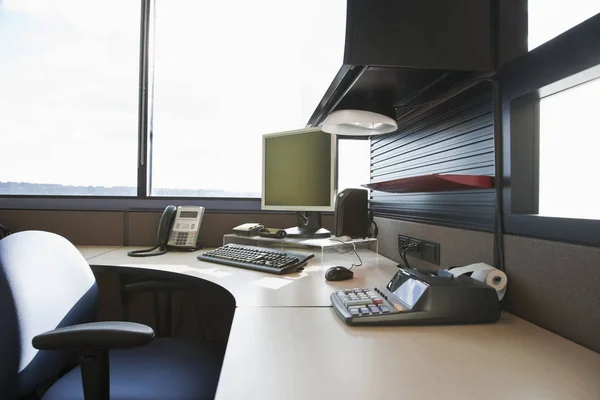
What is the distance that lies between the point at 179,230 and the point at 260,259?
672 mm

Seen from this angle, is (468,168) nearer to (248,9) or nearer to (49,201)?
(248,9)

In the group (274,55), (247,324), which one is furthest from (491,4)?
(274,55)

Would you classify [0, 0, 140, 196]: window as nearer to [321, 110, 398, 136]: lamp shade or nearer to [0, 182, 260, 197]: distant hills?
[0, 182, 260, 197]: distant hills

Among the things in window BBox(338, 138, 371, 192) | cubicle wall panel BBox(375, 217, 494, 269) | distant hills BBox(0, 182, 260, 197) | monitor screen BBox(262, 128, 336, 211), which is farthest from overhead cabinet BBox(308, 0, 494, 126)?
distant hills BBox(0, 182, 260, 197)

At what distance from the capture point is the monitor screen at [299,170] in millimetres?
1539

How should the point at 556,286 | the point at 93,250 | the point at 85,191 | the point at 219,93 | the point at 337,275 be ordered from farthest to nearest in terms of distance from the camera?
1. the point at 219,93
2. the point at 85,191
3. the point at 93,250
4. the point at 337,275
5. the point at 556,286

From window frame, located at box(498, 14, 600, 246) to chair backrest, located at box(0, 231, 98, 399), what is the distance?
114cm

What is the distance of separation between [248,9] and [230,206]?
138 centimetres

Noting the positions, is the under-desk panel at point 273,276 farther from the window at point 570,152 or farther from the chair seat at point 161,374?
the window at point 570,152

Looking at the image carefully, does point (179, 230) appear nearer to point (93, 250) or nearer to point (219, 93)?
point (93, 250)

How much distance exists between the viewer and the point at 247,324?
2.31 ft

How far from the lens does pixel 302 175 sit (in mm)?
1624

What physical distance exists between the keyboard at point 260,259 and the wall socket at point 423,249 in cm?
37

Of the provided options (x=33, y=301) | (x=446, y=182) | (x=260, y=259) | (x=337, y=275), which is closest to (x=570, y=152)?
(x=446, y=182)
